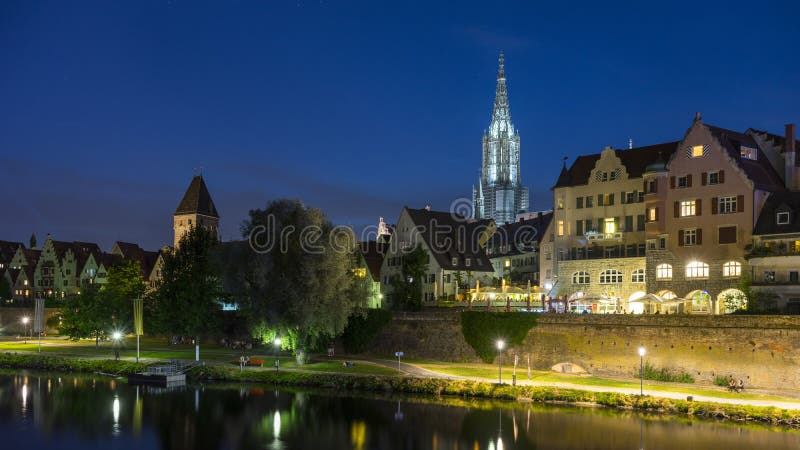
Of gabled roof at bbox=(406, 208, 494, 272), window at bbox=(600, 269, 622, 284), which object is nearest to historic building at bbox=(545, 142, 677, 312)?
window at bbox=(600, 269, 622, 284)

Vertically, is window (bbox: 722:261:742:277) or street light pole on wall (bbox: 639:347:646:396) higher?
window (bbox: 722:261:742:277)

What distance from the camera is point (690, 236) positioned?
65188mm

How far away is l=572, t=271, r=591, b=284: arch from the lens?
7362 cm

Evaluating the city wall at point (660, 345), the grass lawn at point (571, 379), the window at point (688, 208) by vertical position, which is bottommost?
the grass lawn at point (571, 379)

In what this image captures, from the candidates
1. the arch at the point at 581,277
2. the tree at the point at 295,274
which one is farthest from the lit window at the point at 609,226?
the tree at the point at 295,274

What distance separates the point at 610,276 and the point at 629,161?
34.8 ft

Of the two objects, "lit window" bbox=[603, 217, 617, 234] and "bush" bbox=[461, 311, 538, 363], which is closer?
"bush" bbox=[461, 311, 538, 363]

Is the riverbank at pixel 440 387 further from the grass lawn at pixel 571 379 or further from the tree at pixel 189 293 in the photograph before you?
the tree at pixel 189 293

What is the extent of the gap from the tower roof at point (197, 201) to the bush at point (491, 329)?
72613mm

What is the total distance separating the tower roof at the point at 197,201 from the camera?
127756mm

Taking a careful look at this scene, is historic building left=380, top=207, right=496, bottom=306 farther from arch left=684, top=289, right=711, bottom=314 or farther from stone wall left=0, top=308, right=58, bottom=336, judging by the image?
stone wall left=0, top=308, right=58, bottom=336

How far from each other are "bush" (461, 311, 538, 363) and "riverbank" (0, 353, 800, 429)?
8382mm

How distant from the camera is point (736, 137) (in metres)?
66.7

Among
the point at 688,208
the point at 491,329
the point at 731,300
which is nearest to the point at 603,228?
the point at 688,208
